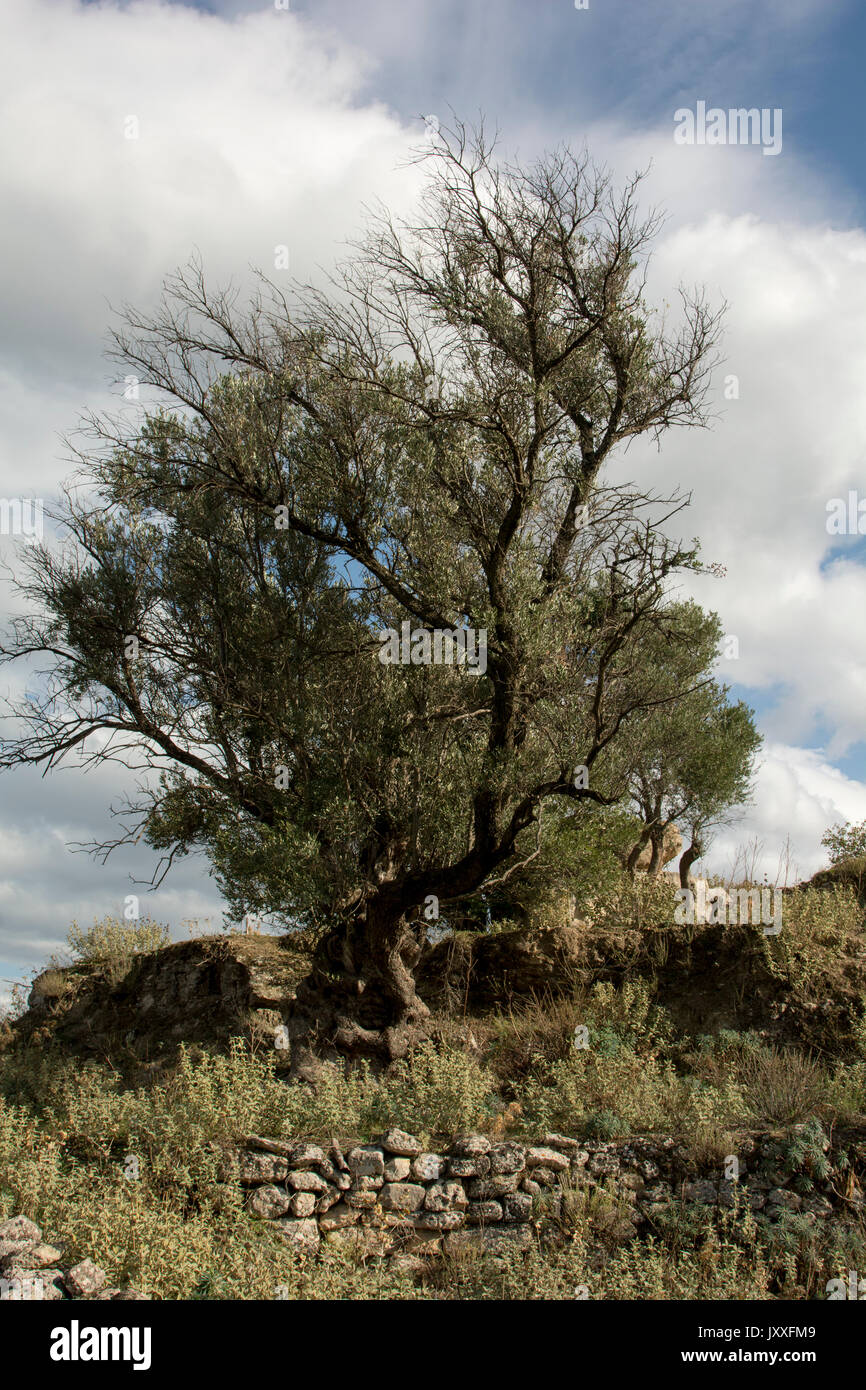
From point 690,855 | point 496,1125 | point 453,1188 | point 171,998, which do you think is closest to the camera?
point 453,1188

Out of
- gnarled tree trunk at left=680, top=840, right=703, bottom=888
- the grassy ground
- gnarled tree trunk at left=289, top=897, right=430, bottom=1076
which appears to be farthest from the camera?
gnarled tree trunk at left=680, top=840, right=703, bottom=888

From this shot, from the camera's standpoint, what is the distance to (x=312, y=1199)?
885 centimetres

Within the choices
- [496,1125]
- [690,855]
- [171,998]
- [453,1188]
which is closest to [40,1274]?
[453,1188]

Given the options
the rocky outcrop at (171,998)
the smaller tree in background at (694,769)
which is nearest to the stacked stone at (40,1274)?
the rocky outcrop at (171,998)

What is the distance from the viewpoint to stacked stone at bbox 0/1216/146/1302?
700 centimetres

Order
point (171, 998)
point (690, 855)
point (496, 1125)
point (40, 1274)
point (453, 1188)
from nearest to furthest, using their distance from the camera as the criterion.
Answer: point (40, 1274)
point (453, 1188)
point (496, 1125)
point (171, 998)
point (690, 855)

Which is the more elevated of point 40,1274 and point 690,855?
point 690,855

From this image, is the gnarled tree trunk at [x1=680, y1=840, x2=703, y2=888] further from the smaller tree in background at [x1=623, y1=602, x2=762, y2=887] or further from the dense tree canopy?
the dense tree canopy

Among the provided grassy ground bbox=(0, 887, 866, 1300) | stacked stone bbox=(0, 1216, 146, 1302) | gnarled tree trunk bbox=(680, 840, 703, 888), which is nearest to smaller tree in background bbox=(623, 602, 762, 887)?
gnarled tree trunk bbox=(680, 840, 703, 888)

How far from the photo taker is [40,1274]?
23.7 feet

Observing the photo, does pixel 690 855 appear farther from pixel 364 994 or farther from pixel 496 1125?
pixel 496 1125

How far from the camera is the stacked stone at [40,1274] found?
23.0 feet

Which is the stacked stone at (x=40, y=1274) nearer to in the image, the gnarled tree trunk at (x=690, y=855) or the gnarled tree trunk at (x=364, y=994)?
the gnarled tree trunk at (x=364, y=994)
